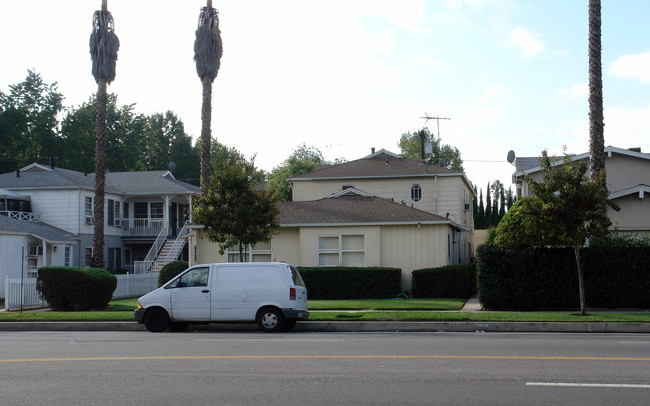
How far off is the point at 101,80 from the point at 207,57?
5.36 m

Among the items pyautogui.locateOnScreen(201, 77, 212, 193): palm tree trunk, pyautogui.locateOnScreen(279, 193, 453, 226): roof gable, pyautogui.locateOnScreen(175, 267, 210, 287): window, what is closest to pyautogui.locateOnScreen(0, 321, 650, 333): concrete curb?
pyautogui.locateOnScreen(175, 267, 210, 287): window

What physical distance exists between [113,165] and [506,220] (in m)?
53.6

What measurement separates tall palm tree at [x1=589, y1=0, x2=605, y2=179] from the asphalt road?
8009 millimetres

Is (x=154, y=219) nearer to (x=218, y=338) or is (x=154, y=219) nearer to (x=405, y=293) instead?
(x=405, y=293)

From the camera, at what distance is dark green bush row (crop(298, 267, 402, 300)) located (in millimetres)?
26422

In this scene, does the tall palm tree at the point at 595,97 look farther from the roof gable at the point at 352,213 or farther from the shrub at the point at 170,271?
the shrub at the point at 170,271

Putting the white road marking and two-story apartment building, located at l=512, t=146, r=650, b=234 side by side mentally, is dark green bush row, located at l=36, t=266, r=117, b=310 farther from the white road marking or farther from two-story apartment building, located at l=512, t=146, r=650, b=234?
the white road marking

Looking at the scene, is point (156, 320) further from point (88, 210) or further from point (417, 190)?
point (88, 210)

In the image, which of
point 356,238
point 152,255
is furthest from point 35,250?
point 356,238

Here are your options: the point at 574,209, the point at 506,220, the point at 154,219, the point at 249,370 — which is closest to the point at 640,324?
the point at 574,209

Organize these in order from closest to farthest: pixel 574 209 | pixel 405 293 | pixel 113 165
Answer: pixel 574 209 → pixel 405 293 → pixel 113 165

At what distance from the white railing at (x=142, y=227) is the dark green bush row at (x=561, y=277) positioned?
89.0 ft

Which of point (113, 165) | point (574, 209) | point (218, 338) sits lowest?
point (218, 338)

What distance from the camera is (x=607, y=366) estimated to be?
10039mm
